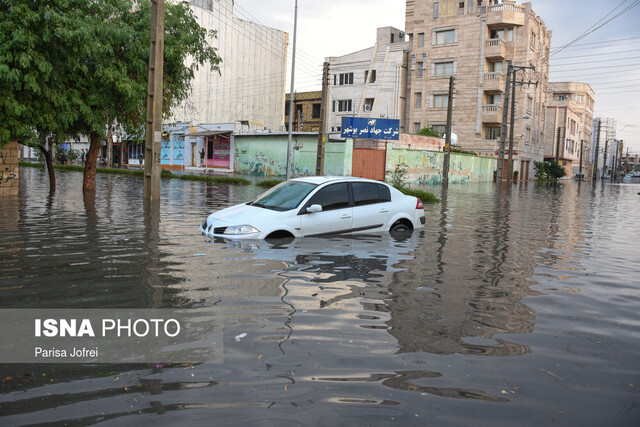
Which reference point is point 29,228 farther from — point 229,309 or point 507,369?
point 507,369

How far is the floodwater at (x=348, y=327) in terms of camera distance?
137 inches

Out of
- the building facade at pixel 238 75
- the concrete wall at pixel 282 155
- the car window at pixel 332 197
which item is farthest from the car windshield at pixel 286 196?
the building facade at pixel 238 75

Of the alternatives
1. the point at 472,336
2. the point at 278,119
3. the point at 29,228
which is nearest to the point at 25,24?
the point at 29,228

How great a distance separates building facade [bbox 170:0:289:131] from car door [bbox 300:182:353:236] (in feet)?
144

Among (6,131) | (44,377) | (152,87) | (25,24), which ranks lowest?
(44,377)

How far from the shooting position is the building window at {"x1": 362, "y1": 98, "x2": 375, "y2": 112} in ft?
194

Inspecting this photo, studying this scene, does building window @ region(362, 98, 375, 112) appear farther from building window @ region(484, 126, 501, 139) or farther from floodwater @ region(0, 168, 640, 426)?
floodwater @ region(0, 168, 640, 426)

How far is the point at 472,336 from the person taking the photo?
198 inches

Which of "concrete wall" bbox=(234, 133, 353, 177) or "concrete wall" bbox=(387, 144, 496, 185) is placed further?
"concrete wall" bbox=(387, 144, 496, 185)

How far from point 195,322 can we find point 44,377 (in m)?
1.48

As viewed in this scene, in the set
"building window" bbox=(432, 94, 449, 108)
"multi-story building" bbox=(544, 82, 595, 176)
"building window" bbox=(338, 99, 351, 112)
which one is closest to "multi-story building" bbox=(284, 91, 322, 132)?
"building window" bbox=(338, 99, 351, 112)

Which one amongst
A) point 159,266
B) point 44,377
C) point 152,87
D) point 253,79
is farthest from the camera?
point 253,79

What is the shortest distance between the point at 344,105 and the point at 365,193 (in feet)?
170

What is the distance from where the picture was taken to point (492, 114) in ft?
175
